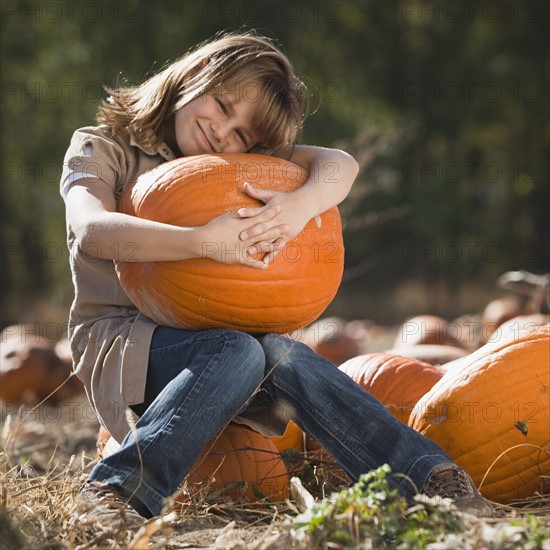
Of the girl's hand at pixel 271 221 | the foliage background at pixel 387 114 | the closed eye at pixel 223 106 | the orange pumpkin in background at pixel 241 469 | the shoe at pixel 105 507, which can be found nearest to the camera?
the shoe at pixel 105 507

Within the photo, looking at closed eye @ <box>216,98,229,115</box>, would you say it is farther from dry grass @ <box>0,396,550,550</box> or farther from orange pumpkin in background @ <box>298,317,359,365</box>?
orange pumpkin in background @ <box>298,317,359,365</box>

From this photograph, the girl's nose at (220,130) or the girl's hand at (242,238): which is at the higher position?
the girl's nose at (220,130)

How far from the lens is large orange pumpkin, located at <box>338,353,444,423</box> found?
10.7ft

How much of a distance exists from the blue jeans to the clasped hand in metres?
0.24

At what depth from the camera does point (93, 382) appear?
109 inches

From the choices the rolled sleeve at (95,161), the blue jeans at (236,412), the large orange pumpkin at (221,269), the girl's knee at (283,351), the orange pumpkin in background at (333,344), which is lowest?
the orange pumpkin in background at (333,344)

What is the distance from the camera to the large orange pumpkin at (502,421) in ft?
9.04

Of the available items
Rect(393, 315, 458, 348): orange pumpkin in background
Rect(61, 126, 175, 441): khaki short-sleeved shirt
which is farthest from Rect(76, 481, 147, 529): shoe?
Rect(393, 315, 458, 348): orange pumpkin in background

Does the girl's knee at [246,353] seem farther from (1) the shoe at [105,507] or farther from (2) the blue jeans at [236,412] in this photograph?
(1) the shoe at [105,507]

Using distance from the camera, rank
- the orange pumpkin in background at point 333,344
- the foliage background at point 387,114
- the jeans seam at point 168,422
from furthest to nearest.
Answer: the foliage background at point 387,114, the orange pumpkin in background at point 333,344, the jeans seam at point 168,422

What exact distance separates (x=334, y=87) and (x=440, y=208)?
7.86 ft

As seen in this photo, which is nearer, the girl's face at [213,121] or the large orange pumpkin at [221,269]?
the large orange pumpkin at [221,269]

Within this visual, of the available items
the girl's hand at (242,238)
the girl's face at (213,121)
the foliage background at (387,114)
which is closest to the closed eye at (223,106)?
the girl's face at (213,121)

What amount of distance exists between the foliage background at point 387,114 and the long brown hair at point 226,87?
8.72 metres
